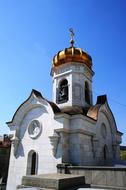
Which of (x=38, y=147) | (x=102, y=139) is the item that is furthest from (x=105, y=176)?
(x=102, y=139)

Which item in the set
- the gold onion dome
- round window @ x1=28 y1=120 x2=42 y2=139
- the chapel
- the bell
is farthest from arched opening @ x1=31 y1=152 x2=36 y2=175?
the gold onion dome

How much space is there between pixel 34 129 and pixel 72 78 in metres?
5.06

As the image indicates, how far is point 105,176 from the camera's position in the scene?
7.85 m

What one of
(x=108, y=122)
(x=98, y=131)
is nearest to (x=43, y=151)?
(x=98, y=131)

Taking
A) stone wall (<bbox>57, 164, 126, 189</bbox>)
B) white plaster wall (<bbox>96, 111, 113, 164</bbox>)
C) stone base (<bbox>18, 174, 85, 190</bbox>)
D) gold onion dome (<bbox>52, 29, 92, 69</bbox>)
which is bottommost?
stone wall (<bbox>57, 164, 126, 189</bbox>)

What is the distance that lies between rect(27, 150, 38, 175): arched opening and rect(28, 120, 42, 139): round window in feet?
3.56

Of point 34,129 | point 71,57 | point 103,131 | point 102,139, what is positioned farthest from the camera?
point 71,57

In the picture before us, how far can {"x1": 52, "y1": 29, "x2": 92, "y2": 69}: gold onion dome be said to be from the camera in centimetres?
1459

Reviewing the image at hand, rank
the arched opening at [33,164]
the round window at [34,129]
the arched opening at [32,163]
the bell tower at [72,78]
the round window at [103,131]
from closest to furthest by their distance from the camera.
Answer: the arched opening at [32,163], the arched opening at [33,164], the round window at [34,129], the round window at [103,131], the bell tower at [72,78]

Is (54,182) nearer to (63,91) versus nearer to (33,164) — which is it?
(33,164)

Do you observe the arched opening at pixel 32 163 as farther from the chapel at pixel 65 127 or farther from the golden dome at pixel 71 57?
the golden dome at pixel 71 57

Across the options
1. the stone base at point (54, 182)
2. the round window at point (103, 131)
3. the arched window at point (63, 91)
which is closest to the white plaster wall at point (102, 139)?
the round window at point (103, 131)

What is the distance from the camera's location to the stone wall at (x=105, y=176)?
7.48m

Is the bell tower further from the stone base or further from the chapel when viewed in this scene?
the stone base
